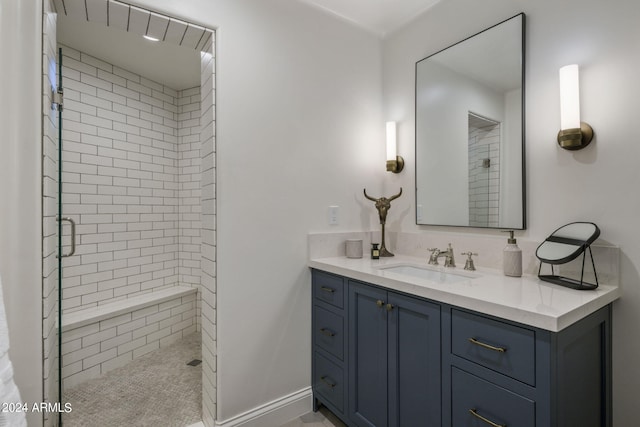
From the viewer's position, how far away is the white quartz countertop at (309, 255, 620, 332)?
3.21 ft

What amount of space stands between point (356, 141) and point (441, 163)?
0.60 meters

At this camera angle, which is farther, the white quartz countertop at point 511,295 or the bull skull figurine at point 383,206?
the bull skull figurine at point 383,206

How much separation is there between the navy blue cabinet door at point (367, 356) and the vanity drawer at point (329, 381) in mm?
87

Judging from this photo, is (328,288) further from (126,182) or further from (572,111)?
(126,182)

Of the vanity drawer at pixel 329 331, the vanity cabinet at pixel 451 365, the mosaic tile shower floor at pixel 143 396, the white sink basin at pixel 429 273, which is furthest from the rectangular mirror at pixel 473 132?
the mosaic tile shower floor at pixel 143 396

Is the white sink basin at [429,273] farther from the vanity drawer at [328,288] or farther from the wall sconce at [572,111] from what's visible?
the wall sconce at [572,111]

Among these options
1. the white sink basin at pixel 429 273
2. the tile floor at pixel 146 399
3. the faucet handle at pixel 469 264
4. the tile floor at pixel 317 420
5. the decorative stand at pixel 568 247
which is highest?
the decorative stand at pixel 568 247

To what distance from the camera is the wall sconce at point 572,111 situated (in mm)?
1359

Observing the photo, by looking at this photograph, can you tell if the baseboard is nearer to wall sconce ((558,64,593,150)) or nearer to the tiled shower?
the tiled shower

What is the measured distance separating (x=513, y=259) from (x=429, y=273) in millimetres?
433

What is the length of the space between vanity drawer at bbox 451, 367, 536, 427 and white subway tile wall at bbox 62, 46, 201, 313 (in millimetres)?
2666

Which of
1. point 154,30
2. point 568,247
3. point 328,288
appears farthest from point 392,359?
point 154,30

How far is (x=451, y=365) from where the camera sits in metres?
1.21

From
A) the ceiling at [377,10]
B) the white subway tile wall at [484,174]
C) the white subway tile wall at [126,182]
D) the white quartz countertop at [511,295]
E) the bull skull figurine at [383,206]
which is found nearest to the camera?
the white quartz countertop at [511,295]
